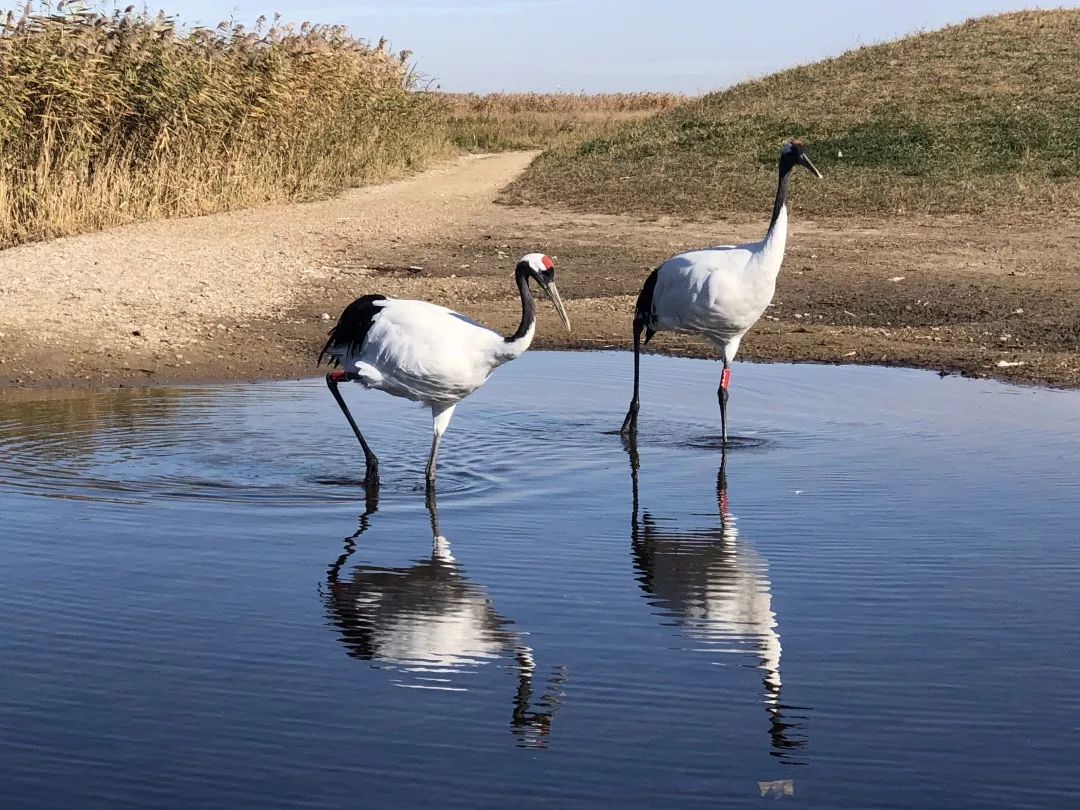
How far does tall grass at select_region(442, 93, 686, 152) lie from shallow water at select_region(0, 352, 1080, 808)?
30.7 meters

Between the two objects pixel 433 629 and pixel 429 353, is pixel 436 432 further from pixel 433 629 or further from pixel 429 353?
pixel 433 629

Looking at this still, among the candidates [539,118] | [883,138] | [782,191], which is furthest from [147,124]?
[539,118]

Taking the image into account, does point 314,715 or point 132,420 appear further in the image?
point 132,420

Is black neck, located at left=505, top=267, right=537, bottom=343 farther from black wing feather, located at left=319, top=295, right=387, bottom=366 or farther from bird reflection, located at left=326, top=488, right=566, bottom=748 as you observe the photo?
bird reflection, located at left=326, top=488, right=566, bottom=748

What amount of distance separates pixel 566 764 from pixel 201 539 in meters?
2.82

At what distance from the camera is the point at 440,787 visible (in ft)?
13.1

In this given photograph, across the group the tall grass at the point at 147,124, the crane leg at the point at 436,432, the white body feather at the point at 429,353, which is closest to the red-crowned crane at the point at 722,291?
the crane leg at the point at 436,432

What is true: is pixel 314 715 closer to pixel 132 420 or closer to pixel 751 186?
pixel 132 420

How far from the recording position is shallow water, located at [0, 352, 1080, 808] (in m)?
4.12

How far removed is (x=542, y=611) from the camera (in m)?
5.50

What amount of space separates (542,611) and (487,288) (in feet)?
31.8

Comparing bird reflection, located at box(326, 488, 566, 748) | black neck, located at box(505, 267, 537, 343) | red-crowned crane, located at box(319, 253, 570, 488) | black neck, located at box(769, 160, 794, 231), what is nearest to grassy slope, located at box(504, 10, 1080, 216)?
black neck, located at box(769, 160, 794, 231)

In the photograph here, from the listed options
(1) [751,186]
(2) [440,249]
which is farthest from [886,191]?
(2) [440,249]

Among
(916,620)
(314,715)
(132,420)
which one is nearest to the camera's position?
(314,715)
